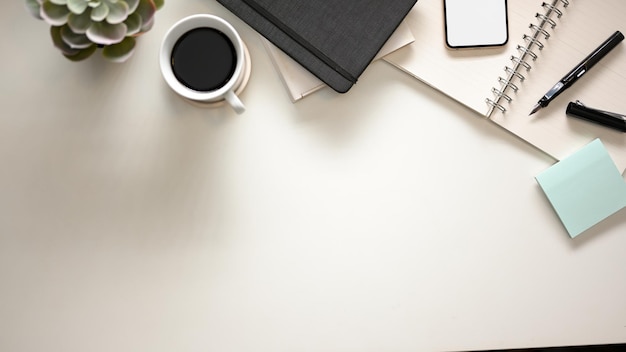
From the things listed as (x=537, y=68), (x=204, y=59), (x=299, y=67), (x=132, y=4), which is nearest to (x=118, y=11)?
(x=132, y=4)

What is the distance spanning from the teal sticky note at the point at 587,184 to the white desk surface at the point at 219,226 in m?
0.13

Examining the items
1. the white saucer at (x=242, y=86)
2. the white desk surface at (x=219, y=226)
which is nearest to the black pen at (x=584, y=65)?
the white desk surface at (x=219, y=226)

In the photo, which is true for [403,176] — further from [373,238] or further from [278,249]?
[278,249]

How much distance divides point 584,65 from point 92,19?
640mm

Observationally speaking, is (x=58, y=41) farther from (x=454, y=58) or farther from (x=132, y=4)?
(x=454, y=58)

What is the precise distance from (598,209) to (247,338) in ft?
1.71

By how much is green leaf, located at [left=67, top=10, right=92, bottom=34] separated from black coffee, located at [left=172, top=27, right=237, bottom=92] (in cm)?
12

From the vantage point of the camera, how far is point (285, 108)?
0.81 meters

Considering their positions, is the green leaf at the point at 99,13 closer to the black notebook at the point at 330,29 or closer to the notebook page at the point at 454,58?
the black notebook at the point at 330,29

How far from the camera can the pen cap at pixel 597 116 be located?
2.63 feet

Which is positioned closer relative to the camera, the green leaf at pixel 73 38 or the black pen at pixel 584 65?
the green leaf at pixel 73 38

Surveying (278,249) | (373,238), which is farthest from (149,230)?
(373,238)

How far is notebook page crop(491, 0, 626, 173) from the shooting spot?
2.67 ft

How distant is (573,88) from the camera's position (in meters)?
0.82
